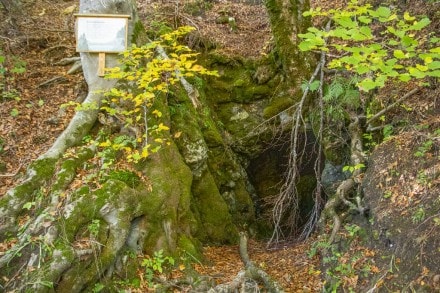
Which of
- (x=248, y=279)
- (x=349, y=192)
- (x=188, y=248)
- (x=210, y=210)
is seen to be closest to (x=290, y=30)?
(x=349, y=192)

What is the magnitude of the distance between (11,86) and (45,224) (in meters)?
3.05

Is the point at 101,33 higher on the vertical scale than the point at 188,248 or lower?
higher

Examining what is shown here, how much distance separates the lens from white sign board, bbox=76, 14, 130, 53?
5.40 meters

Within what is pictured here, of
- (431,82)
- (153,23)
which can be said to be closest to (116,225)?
(431,82)

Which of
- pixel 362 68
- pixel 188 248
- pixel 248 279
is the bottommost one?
pixel 248 279

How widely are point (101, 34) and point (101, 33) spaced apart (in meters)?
0.01

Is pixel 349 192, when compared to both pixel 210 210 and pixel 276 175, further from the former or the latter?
pixel 276 175

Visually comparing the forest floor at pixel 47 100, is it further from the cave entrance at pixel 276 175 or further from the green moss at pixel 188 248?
the cave entrance at pixel 276 175

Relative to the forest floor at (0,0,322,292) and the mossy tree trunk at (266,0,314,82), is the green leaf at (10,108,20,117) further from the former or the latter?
the mossy tree trunk at (266,0,314,82)

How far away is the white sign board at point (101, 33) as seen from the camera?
540cm

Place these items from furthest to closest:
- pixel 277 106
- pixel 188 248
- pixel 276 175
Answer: pixel 276 175 → pixel 277 106 → pixel 188 248

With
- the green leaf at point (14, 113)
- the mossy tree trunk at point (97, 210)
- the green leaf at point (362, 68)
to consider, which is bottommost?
the mossy tree trunk at point (97, 210)

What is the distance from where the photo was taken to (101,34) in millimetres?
5457

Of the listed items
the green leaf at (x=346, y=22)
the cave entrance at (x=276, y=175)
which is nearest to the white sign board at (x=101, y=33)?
the green leaf at (x=346, y=22)
